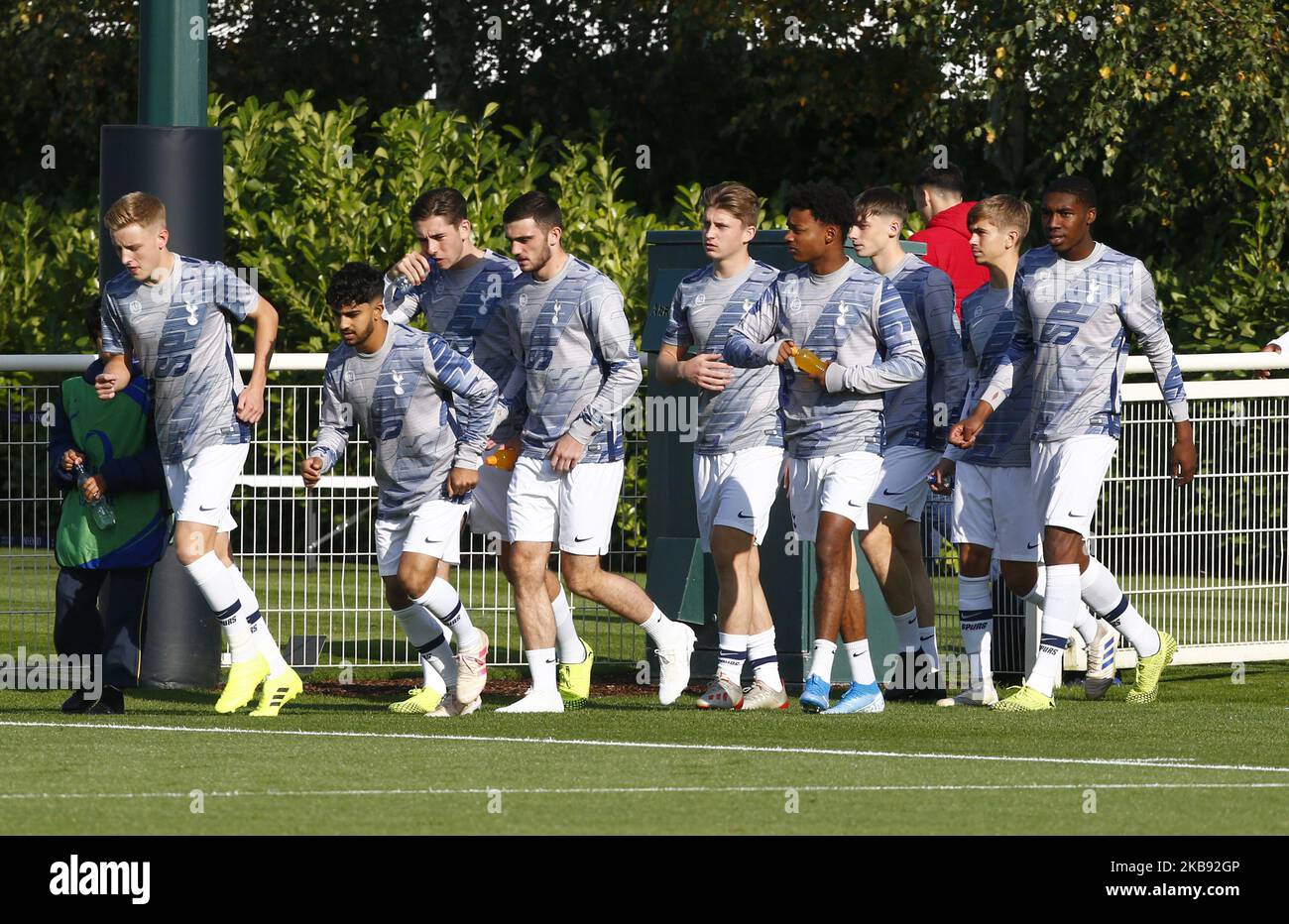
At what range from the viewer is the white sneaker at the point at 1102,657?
33.4ft

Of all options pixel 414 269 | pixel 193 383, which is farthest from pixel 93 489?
pixel 414 269

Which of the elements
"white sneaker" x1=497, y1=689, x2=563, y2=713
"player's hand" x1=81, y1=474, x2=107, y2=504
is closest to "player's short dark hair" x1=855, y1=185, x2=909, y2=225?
"white sneaker" x1=497, y1=689, x2=563, y2=713

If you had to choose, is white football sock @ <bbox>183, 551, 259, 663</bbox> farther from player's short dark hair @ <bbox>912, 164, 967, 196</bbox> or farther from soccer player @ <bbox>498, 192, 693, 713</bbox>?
player's short dark hair @ <bbox>912, 164, 967, 196</bbox>

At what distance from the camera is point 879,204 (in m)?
10.0

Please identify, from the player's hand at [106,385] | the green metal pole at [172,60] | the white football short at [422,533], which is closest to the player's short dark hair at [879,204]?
the white football short at [422,533]

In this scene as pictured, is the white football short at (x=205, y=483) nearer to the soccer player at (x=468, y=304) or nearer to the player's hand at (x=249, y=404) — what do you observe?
the player's hand at (x=249, y=404)

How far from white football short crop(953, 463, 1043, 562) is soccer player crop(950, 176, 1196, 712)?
0.16m

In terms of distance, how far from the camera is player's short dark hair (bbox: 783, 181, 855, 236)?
9.41 meters

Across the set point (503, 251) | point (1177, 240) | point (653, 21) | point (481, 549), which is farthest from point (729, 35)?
point (481, 549)

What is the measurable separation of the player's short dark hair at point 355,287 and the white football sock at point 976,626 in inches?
112

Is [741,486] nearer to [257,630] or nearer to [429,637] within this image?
[429,637]

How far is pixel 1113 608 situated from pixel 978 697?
28.8 inches

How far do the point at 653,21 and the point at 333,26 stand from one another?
13.0 feet

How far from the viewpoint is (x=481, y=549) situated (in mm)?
11359
